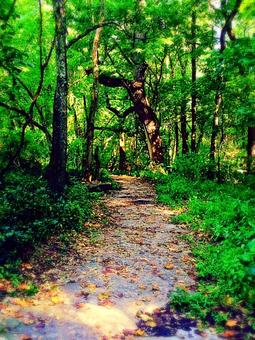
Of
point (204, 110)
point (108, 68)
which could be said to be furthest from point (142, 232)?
point (204, 110)

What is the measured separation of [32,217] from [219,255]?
4181 millimetres

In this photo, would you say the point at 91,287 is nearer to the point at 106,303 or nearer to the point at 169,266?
the point at 106,303

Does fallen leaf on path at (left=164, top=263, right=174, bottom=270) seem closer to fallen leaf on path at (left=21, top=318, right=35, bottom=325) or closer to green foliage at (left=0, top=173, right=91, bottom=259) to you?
green foliage at (left=0, top=173, right=91, bottom=259)

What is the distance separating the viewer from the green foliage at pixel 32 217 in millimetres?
6938

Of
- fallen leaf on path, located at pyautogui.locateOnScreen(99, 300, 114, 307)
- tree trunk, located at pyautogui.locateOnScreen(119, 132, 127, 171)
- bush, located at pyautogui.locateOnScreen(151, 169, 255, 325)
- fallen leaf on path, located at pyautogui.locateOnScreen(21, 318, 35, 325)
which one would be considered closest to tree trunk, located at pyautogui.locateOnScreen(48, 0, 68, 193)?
bush, located at pyautogui.locateOnScreen(151, 169, 255, 325)

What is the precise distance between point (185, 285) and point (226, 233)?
7.44 feet

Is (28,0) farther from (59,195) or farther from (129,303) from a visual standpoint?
(129,303)

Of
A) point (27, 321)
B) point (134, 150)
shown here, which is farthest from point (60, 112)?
point (134, 150)

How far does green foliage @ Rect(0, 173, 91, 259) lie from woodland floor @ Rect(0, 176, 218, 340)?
360 millimetres

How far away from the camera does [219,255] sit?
729 cm

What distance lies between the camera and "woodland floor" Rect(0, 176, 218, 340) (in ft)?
15.9

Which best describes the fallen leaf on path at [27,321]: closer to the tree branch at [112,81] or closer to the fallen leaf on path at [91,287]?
the fallen leaf on path at [91,287]

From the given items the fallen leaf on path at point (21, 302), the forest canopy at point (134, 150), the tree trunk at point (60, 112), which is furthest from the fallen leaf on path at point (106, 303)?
the tree trunk at point (60, 112)

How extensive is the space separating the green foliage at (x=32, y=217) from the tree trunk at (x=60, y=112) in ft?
1.64
